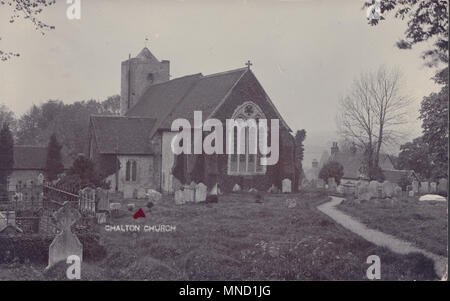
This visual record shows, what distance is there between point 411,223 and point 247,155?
189 inches

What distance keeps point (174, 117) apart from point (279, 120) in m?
4.89

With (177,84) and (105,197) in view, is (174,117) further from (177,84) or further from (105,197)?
(105,197)

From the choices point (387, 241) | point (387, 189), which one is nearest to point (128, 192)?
point (387, 241)

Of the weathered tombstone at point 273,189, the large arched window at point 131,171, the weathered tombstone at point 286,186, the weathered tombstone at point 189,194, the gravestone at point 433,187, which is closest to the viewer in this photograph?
the weathered tombstone at point 189,194

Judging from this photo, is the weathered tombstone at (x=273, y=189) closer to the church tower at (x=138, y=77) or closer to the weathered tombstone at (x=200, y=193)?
the weathered tombstone at (x=200, y=193)

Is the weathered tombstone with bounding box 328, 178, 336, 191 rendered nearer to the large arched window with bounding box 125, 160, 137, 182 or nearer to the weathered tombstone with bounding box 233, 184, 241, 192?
the weathered tombstone with bounding box 233, 184, 241, 192

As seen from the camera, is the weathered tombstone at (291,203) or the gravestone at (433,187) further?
the gravestone at (433,187)

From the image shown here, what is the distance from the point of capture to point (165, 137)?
14.6m

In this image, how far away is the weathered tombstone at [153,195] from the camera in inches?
528

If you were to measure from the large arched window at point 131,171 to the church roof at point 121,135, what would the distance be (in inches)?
13.2

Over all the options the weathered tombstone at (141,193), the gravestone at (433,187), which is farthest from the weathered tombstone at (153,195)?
the gravestone at (433,187)

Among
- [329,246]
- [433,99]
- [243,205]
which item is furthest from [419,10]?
[243,205]

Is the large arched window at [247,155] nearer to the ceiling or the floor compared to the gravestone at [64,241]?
nearer to the ceiling

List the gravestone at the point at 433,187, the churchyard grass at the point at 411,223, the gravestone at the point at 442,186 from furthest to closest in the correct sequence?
the gravestone at the point at 433,187 < the gravestone at the point at 442,186 < the churchyard grass at the point at 411,223
